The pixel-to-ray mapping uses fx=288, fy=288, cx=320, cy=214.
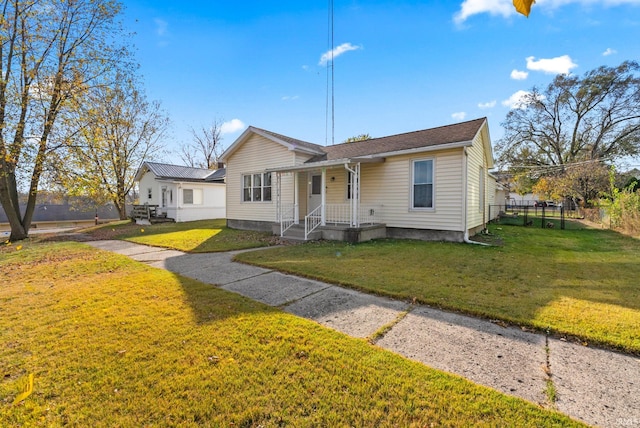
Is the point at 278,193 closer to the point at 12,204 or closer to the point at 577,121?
the point at 12,204

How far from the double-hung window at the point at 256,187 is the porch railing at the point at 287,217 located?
4.33 ft

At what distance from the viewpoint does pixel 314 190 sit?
13016 millimetres

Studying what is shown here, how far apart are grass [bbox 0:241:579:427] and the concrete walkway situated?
232mm

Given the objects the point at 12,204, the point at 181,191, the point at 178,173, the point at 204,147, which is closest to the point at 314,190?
the point at 181,191

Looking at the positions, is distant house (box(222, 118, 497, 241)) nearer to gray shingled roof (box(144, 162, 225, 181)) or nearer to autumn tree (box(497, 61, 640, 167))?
gray shingled roof (box(144, 162, 225, 181))

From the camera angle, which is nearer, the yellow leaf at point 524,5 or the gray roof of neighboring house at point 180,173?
the yellow leaf at point 524,5

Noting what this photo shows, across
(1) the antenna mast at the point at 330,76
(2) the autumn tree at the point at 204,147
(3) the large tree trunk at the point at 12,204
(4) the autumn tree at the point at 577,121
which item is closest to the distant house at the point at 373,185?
(1) the antenna mast at the point at 330,76

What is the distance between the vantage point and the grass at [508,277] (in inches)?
141

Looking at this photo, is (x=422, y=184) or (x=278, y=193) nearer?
(x=422, y=184)

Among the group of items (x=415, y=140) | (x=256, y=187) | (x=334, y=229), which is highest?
(x=415, y=140)

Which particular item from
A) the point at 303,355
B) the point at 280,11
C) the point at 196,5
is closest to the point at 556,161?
the point at 280,11

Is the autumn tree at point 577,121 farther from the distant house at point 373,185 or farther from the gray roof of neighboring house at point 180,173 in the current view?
the gray roof of neighboring house at point 180,173

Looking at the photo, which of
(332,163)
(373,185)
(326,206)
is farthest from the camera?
(326,206)

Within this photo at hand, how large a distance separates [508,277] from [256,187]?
11.1 metres
